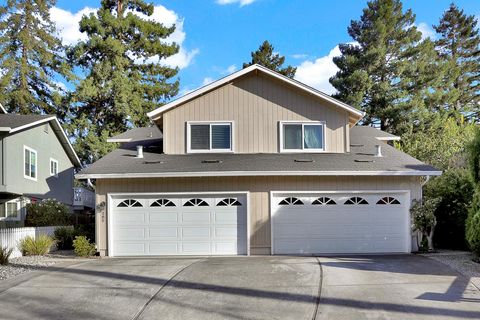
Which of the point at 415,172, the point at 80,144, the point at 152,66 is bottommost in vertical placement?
the point at 415,172

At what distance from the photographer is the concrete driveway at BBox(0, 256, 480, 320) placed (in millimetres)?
8258

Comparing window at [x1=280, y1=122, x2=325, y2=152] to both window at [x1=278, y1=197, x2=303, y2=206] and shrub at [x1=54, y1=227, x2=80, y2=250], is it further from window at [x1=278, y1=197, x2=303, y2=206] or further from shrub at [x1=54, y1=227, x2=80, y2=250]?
shrub at [x1=54, y1=227, x2=80, y2=250]

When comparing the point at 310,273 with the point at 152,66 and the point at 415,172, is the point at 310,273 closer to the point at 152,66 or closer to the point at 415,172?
the point at 415,172

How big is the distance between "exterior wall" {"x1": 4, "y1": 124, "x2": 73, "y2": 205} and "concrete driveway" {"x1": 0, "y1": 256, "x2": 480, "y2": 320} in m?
9.65

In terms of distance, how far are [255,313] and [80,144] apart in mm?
28645

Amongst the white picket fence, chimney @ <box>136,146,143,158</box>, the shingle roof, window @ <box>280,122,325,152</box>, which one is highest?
window @ <box>280,122,325,152</box>

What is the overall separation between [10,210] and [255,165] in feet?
43.2

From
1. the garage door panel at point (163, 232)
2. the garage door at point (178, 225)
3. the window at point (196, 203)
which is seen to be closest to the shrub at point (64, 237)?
the garage door at point (178, 225)

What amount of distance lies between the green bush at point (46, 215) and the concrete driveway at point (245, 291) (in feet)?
27.3

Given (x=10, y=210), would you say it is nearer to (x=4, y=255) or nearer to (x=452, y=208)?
(x=4, y=255)

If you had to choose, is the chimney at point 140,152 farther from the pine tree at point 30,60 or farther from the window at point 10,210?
the pine tree at point 30,60

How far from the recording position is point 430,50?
3591cm

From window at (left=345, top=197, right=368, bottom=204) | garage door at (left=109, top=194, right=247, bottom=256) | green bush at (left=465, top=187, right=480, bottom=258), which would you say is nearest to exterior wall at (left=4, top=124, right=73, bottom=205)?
garage door at (left=109, top=194, right=247, bottom=256)

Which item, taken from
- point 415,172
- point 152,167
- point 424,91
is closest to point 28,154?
point 152,167
